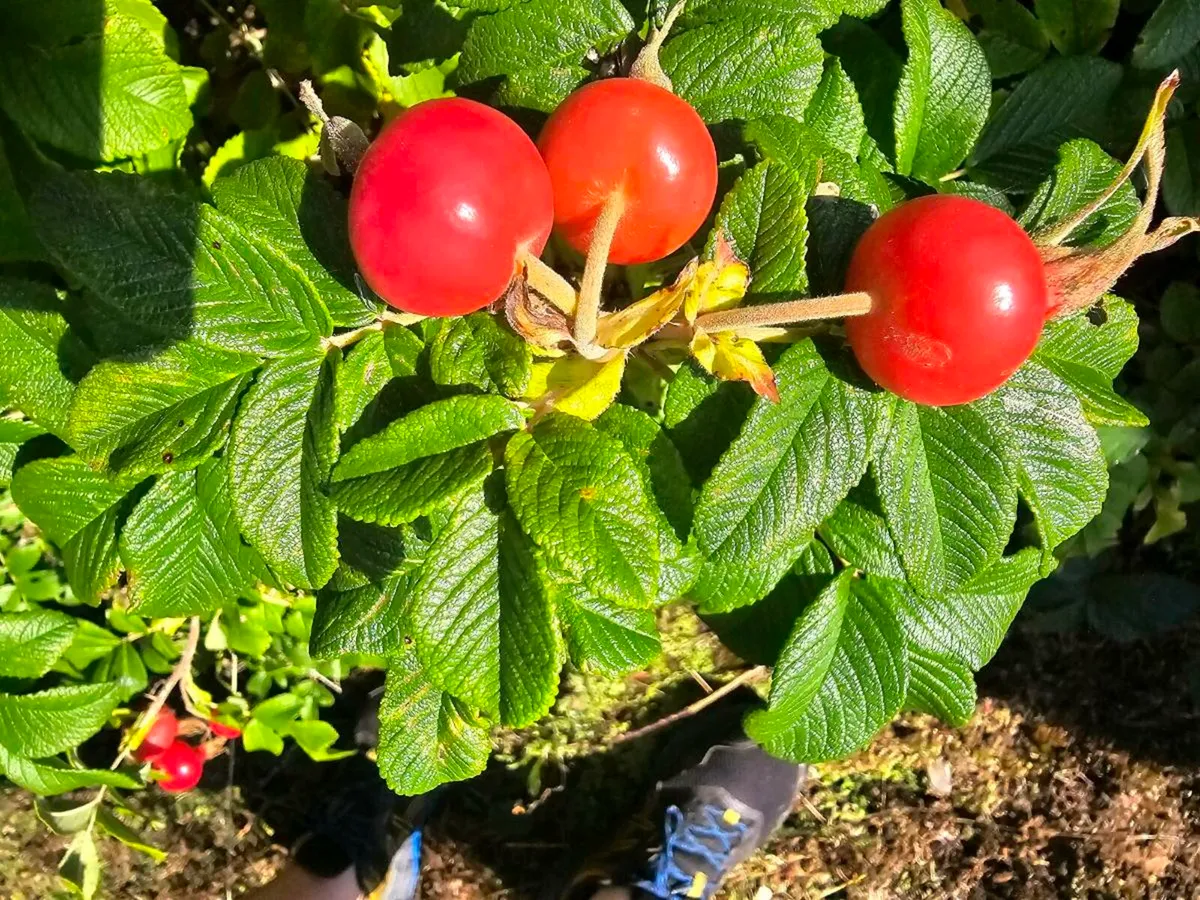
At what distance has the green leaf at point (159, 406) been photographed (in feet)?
3.18

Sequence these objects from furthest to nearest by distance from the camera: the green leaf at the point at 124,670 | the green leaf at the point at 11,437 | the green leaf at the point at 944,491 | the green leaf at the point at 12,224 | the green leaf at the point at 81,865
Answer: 1. the green leaf at the point at 81,865
2. the green leaf at the point at 124,670
3. the green leaf at the point at 11,437
4. the green leaf at the point at 12,224
5. the green leaf at the point at 944,491

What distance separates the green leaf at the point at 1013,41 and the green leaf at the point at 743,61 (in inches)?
18.9

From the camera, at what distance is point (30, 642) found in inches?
58.9

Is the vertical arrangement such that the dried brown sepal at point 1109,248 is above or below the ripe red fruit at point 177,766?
above

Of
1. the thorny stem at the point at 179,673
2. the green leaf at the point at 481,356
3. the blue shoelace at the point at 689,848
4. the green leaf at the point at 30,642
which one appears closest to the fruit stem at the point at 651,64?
the green leaf at the point at 481,356

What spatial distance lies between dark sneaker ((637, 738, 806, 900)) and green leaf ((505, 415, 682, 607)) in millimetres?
1467

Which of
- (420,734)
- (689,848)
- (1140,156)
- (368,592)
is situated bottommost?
(689,848)

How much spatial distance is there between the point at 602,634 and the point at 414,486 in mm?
346

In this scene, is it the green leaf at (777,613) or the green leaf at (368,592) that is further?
the green leaf at (777,613)

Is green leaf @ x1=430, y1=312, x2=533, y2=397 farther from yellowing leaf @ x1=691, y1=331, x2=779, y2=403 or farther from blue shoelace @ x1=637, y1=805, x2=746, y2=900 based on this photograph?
blue shoelace @ x1=637, y1=805, x2=746, y2=900

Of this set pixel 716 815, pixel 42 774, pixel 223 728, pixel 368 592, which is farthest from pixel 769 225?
pixel 716 815

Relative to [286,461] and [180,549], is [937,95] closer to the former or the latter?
[286,461]

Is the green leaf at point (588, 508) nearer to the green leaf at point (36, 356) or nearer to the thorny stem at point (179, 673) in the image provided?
the green leaf at point (36, 356)

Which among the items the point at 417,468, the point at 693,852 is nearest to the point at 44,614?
Answer: the point at 417,468
